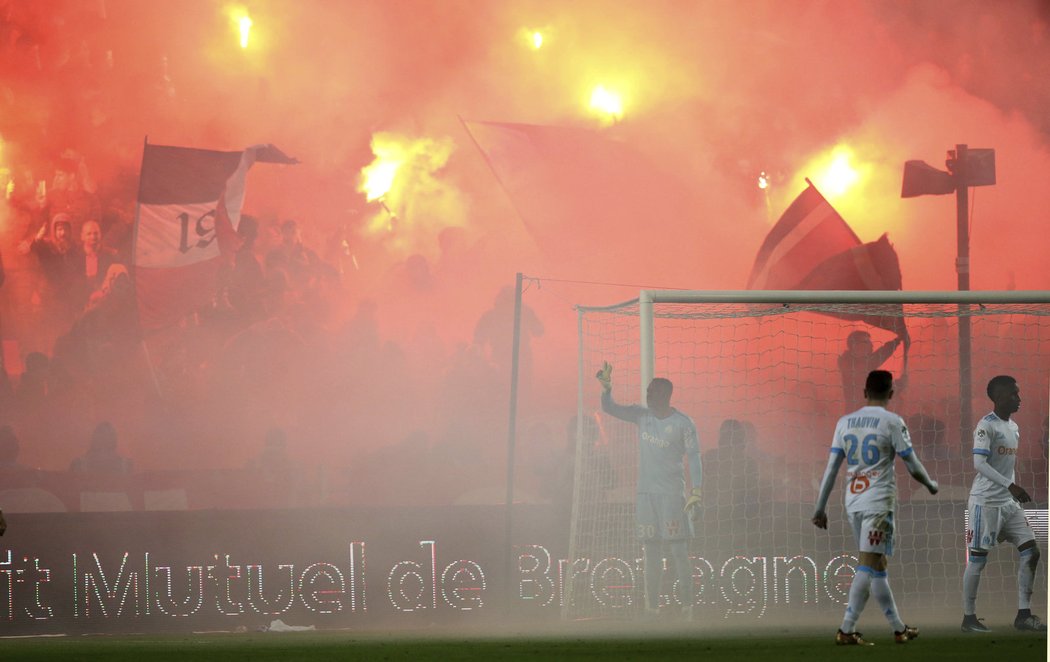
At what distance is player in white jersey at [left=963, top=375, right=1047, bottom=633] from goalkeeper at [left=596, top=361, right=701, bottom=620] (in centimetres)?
165

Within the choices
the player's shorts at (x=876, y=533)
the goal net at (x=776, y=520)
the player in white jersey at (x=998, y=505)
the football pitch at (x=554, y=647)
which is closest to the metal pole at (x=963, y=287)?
the goal net at (x=776, y=520)

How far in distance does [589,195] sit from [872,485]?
1231cm

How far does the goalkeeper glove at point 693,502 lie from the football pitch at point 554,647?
29.5 inches

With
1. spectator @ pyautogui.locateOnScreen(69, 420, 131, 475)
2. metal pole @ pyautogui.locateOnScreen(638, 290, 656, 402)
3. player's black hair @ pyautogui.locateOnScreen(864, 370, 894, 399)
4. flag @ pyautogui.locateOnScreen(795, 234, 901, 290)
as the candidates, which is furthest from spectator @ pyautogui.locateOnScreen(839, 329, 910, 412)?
player's black hair @ pyautogui.locateOnScreen(864, 370, 894, 399)

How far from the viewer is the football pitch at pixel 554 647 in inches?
244

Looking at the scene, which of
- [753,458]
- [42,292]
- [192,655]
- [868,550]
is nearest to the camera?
[868,550]

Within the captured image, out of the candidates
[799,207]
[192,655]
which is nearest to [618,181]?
[799,207]

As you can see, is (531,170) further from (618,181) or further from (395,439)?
(395,439)

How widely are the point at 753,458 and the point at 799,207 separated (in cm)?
731

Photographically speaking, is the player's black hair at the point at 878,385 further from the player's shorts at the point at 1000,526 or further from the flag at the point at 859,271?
the flag at the point at 859,271

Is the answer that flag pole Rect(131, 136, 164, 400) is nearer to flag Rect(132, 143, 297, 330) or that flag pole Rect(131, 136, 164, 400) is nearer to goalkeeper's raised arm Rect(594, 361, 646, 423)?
flag Rect(132, 143, 297, 330)

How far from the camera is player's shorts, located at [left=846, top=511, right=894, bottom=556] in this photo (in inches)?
251

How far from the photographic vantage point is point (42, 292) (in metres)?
17.0

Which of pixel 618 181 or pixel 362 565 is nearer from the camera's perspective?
pixel 362 565
